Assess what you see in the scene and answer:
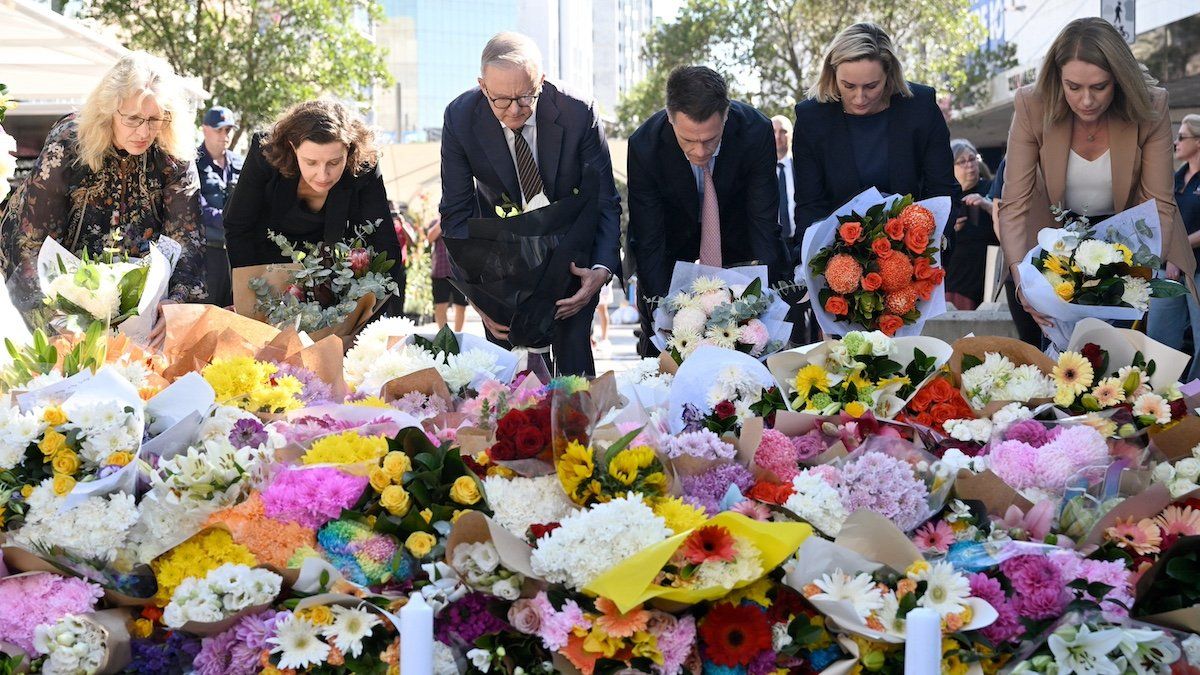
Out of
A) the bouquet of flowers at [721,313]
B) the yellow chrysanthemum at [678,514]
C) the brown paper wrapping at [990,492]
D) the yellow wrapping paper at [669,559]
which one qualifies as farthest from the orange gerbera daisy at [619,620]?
the bouquet of flowers at [721,313]

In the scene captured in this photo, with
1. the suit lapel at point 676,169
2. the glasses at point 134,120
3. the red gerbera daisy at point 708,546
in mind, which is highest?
the glasses at point 134,120

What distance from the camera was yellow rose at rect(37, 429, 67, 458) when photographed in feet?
7.13

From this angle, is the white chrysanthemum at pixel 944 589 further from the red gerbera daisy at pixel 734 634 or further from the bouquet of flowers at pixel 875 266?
the bouquet of flowers at pixel 875 266

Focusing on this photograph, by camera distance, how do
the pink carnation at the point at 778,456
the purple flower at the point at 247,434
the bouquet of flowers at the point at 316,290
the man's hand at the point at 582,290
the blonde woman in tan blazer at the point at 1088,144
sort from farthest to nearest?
the man's hand at the point at 582,290 → the blonde woman in tan blazer at the point at 1088,144 → the bouquet of flowers at the point at 316,290 → the purple flower at the point at 247,434 → the pink carnation at the point at 778,456

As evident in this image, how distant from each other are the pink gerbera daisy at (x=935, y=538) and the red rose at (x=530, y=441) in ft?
2.04

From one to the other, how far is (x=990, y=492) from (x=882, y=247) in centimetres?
123

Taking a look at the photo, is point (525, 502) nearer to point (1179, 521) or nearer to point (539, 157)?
point (1179, 521)

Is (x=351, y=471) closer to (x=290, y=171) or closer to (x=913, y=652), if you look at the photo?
(x=913, y=652)

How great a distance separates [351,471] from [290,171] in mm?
2179

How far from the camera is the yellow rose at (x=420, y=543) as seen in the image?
2.00 meters

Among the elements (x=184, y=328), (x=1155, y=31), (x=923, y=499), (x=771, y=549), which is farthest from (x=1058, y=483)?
(x=1155, y=31)

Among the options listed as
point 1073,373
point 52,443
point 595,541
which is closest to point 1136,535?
point 1073,373

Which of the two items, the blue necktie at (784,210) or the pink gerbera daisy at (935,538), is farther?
the blue necktie at (784,210)

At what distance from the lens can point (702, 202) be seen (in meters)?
4.31
